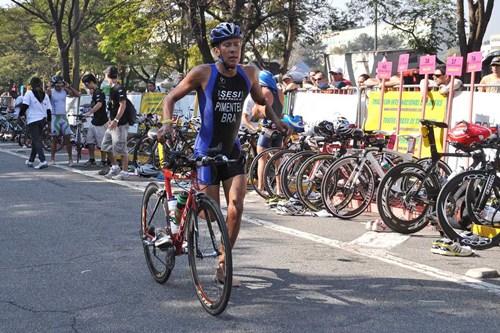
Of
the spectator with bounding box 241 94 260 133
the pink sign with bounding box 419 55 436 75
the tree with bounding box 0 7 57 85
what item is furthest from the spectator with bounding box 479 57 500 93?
the tree with bounding box 0 7 57 85

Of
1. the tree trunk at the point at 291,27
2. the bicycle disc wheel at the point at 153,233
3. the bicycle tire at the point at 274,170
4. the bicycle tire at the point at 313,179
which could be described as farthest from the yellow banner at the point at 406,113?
the tree trunk at the point at 291,27

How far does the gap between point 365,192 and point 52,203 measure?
425 cm

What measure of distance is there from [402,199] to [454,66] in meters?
2.45

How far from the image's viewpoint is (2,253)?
22.5ft

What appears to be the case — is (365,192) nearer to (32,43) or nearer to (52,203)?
(52,203)

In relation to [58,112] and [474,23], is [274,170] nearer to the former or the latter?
[58,112]

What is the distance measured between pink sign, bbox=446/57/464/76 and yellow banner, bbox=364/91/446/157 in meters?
0.55

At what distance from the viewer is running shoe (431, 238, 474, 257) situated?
7.02 metres

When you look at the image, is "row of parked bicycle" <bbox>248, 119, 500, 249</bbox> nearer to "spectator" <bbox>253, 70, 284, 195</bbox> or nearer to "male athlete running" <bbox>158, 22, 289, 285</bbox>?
"spectator" <bbox>253, 70, 284, 195</bbox>

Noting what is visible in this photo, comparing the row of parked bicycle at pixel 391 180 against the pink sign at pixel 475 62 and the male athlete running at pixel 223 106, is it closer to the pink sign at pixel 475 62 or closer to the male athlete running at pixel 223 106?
the pink sign at pixel 475 62

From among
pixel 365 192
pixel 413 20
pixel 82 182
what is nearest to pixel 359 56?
pixel 413 20

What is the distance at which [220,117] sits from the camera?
18.5 ft

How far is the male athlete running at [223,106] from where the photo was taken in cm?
551

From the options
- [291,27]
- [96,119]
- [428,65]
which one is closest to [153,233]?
[428,65]
